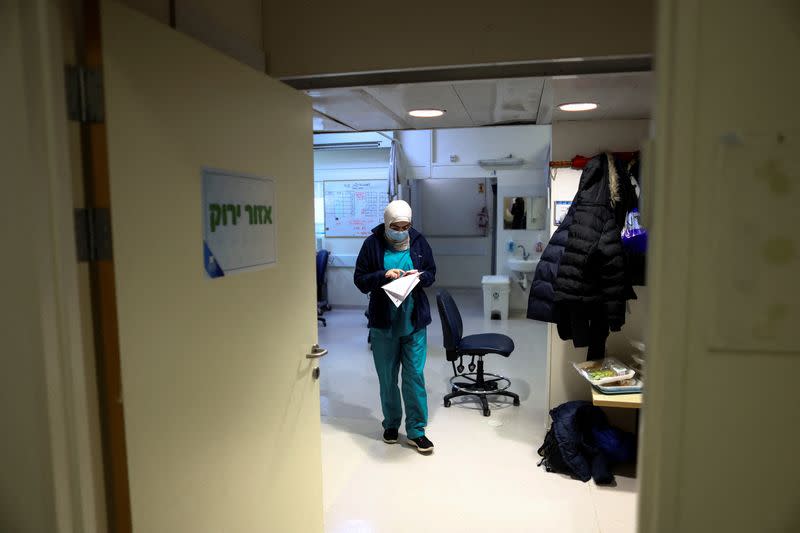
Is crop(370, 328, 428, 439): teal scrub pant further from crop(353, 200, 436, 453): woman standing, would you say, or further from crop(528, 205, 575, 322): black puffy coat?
crop(528, 205, 575, 322): black puffy coat

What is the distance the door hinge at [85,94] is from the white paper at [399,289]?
2.10 metres

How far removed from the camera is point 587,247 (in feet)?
9.65

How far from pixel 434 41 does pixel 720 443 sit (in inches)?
58.9

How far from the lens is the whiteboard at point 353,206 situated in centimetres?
709

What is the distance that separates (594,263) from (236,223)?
213cm

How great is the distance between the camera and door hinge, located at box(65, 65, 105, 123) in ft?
3.56

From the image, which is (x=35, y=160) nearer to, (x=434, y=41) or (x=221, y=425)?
(x=221, y=425)

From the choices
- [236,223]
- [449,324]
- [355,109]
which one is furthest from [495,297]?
[236,223]

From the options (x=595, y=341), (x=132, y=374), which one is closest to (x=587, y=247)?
(x=595, y=341)

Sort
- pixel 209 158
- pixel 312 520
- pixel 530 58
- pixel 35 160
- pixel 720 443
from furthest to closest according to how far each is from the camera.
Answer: pixel 312 520 < pixel 530 58 < pixel 209 158 < pixel 35 160 < pixel 720 443

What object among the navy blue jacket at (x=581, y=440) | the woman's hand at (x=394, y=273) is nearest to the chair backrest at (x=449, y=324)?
the woman's hand at (x=394, y=273)

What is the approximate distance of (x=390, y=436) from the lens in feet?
11.2

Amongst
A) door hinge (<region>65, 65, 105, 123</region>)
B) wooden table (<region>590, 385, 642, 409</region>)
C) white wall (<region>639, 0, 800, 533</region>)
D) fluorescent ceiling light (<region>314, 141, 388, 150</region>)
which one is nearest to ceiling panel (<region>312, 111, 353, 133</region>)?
door hinge (<region>65, 65, 105, 123</region>)

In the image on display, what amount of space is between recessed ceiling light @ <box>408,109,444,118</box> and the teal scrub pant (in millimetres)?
1326
